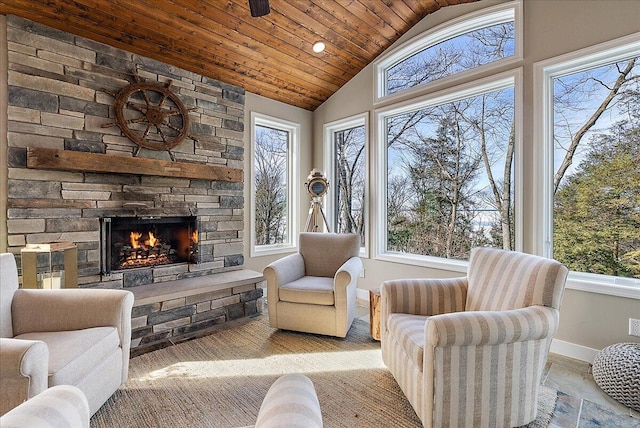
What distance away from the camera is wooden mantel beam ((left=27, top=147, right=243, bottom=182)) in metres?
2.65

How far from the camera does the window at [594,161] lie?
246 cm

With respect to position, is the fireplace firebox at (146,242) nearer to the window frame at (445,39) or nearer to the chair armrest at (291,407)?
the window frame at (445,39)

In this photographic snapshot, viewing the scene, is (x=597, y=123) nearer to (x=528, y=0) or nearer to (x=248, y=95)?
(x=528, y=0)

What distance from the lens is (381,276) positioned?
403cm

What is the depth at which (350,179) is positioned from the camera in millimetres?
4574

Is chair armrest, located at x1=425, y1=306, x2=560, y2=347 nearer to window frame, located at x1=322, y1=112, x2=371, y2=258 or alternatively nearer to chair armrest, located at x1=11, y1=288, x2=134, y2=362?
chair armrest, located at x1=11, y1=288, x2=134, y2=362

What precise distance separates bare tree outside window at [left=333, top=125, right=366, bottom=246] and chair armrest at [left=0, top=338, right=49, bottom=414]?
11.5 ft

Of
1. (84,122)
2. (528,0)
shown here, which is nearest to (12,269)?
(84,122)

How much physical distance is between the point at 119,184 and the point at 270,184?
1884 millimetres

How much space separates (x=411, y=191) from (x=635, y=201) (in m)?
1.95

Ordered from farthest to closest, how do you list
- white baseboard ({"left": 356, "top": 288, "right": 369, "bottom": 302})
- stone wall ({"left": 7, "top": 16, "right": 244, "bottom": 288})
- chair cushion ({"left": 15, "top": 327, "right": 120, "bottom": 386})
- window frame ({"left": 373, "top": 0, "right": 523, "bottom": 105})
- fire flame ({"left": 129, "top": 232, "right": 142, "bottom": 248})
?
1. white baseboard ({"left": 356, "top": 288, "right": 369, "bottom": 302})
2. fire flame ({"left": 129, "top": 232, "right": 142, "bottom": 248})
3. window frame ({"left": 373, "top": 0, "right": 523, "bottom": 105})
4. stone wall ({"left": 7, "top": 16, "right": 244, "bottom": 288})
5. chair cushion ({"left": 15, "top": 327, "right": 120, "bottom": 386})

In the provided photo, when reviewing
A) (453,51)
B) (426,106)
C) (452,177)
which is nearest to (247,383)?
(452,177)

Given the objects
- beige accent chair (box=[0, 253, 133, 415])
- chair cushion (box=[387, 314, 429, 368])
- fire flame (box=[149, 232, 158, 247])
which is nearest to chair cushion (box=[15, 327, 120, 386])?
beige accent chair (box=[0, 253, 133, 415])

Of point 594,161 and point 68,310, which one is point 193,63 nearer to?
point 68,310
